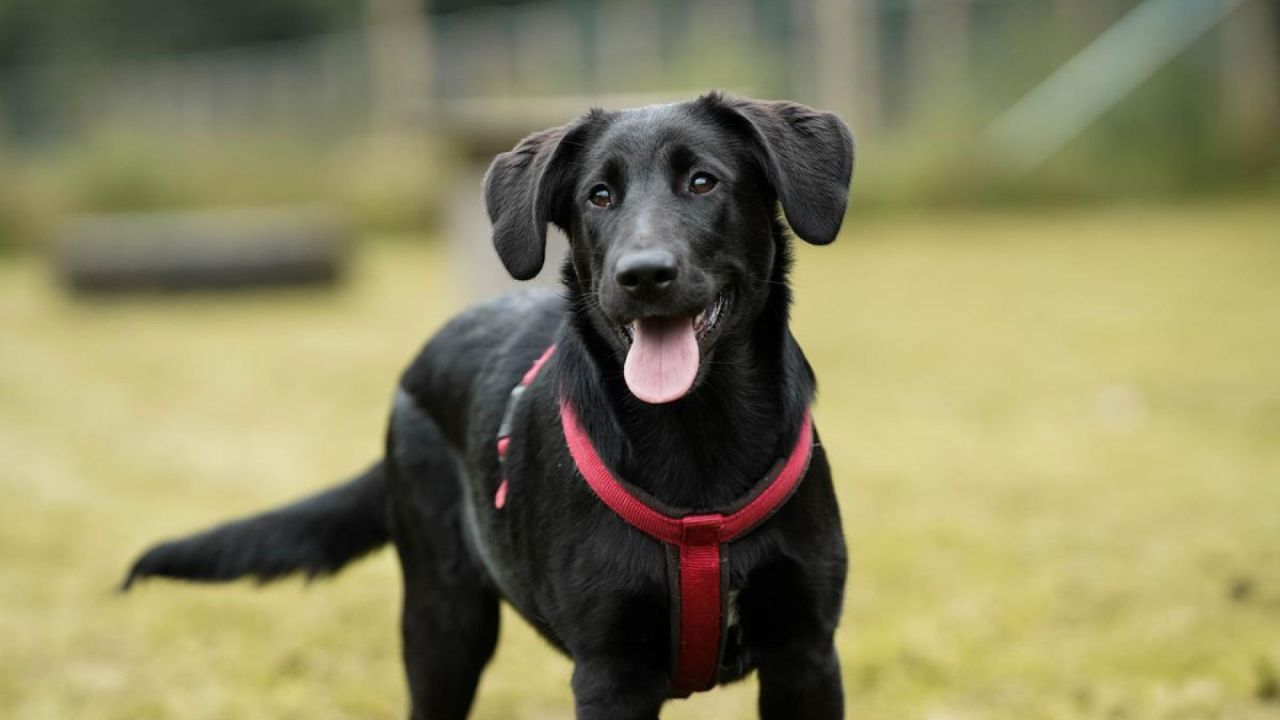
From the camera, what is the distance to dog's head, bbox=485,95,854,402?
2.64 m

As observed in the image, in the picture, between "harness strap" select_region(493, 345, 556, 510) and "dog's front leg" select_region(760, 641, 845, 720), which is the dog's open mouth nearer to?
"harness strap" select_region(493, 345, 556, 510)

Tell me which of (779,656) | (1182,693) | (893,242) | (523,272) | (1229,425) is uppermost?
(523,272)

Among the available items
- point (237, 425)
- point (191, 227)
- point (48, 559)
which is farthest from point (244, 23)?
point (48, 559)

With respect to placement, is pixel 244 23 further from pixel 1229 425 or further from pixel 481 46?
pixel 1229 425

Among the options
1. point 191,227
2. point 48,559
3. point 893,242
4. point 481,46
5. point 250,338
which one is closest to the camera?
point 48,559

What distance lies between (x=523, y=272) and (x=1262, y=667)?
230 centimetres

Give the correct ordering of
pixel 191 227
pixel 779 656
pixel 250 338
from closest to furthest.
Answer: pixel 779 656 < pixel 250 338 < pixel 191 227

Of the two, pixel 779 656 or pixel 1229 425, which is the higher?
pixel 779 656

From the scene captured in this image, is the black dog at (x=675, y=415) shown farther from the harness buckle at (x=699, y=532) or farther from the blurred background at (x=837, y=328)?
the blurred background at (x=837, y=328)

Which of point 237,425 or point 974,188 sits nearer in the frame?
point 237,425

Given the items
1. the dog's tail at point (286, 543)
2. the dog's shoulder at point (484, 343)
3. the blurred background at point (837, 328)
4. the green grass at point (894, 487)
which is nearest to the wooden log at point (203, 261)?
the blurred background at point (837, 328)

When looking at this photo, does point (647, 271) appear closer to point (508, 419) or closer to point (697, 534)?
point (697, 534)

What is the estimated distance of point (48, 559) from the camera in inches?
223

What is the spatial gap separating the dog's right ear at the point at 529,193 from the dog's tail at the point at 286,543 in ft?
3.42
